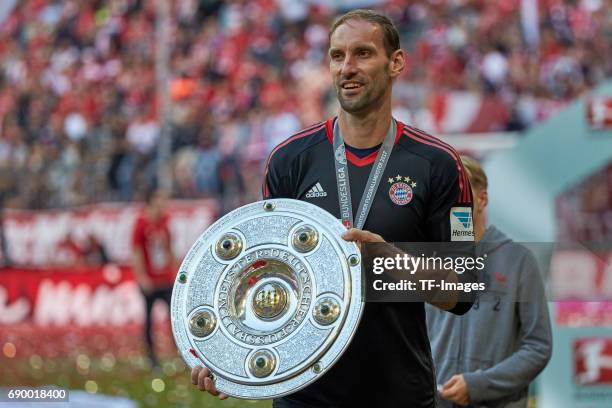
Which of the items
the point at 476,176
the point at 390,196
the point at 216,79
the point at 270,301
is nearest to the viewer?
the point at 270,301

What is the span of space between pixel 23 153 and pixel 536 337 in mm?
13873

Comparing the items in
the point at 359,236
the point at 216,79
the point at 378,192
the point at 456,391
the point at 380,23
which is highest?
the point at 216,79

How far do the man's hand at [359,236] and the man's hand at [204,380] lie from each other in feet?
1.72

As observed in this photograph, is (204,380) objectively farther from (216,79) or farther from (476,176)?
(216,79)

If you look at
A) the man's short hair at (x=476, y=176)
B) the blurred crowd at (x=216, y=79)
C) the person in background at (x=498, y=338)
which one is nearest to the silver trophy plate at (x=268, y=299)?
the person in background at (x=498, y=338)

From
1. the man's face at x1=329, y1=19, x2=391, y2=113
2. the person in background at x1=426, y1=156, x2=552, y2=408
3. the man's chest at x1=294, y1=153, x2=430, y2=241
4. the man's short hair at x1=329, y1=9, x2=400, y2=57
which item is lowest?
the person in background at x1=426, y1=156, x2=552, y2=408

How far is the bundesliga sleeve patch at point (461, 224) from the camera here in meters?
3.20

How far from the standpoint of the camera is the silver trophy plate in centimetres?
288

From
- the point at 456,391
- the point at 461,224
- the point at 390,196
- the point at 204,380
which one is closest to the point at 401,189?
the point at 390,196

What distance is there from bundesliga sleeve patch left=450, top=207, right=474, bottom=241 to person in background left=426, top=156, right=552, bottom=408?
0.70 metres

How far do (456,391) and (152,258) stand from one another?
7.34m

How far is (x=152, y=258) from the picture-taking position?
11000 mm

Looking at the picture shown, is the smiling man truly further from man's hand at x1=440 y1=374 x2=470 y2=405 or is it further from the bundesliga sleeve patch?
man's hand at x1=440 y1=374 x2=470 y2=405

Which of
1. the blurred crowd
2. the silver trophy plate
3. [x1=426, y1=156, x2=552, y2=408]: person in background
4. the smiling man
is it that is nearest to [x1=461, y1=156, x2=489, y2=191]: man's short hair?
[x1=426, y1=156, x2=552, y2=408]: person in background
